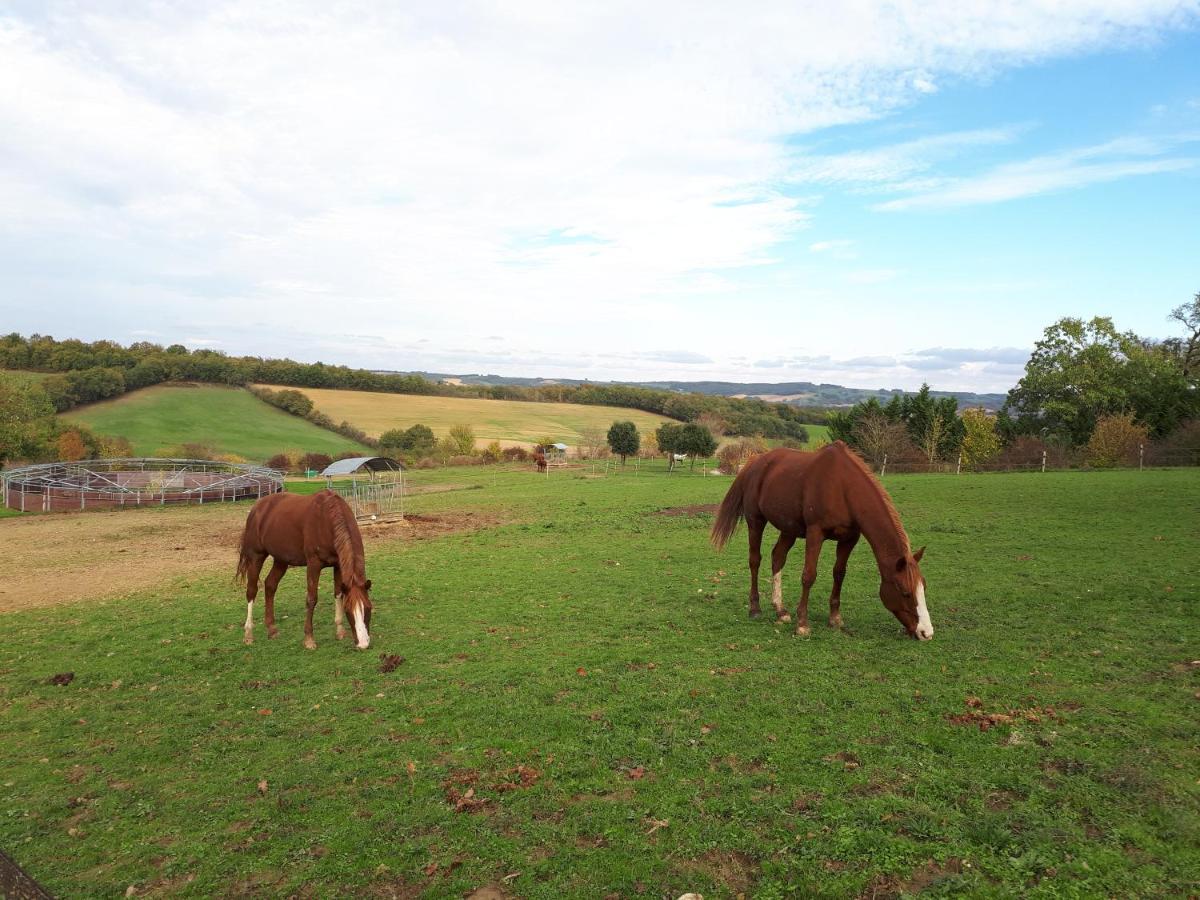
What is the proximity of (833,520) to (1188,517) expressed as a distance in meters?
13.5

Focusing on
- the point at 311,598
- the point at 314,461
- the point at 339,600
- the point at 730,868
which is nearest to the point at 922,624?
the point at 730,868

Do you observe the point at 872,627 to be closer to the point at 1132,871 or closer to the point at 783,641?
the point at 783,641

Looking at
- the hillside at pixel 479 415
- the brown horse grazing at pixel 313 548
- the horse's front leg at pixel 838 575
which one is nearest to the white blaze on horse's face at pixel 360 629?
the brown horse grazing at pixel 313 548

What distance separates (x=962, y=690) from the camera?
6.52 metres

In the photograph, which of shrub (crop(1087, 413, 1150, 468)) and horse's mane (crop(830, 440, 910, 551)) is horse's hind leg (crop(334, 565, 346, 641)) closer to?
horse's mane (crop(830, 440, 910, 551))

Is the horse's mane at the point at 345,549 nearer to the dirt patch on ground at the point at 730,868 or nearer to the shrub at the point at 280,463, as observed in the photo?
the dirt patch on ground at the point at 730,868

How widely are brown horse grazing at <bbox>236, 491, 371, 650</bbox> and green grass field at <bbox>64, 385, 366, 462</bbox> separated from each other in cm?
5316

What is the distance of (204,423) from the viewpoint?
6506 cm

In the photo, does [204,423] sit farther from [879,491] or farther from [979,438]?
[879,491]

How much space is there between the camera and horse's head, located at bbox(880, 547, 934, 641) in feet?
26.0

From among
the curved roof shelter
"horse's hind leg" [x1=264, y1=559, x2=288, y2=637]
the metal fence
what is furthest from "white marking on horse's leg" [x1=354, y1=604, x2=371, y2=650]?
the metal fence

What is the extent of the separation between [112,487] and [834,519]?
34855 millimetres

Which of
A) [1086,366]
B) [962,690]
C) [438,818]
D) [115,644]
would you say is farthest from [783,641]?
[1086,366]

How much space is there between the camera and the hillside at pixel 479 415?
240 ft
